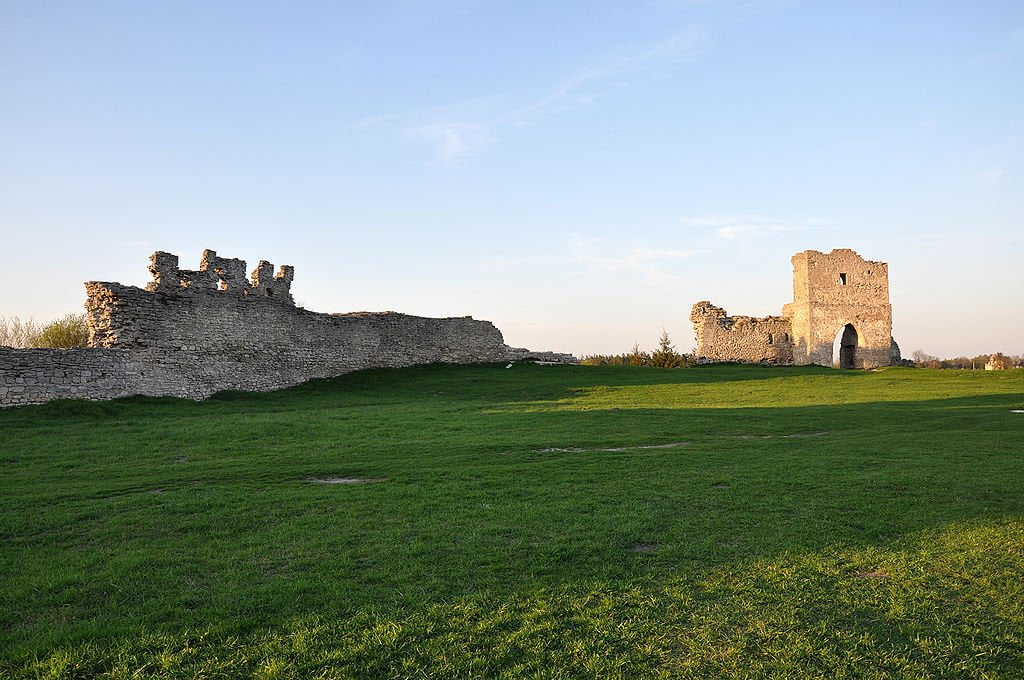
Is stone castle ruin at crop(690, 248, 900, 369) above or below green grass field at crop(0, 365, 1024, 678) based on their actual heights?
above

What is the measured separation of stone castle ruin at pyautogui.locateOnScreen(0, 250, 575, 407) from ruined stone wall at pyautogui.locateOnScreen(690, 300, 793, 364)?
54.9ft

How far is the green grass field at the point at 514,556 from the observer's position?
176 inches

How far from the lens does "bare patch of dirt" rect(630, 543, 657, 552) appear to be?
6.50 meters

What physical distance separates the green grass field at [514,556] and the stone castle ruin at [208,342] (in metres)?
6.06

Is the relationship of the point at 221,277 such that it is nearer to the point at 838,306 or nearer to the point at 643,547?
the point at 643,547

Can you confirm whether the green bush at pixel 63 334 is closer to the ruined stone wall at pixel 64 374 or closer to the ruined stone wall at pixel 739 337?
the ruined stone wall at pixel 64 374

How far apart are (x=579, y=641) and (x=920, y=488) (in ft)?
21.6

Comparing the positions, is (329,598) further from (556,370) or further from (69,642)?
(556,370)

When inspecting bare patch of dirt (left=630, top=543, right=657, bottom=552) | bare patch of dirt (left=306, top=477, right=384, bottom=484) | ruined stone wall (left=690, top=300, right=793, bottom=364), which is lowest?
bare patch of dirt (left=630, top=543, right=657, bottom=552)

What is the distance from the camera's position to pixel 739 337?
41844 millimetres

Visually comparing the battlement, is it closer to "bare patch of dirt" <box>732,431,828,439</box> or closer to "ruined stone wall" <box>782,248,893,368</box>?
"bare patch of dirt" <box>732,431,828,439</box>

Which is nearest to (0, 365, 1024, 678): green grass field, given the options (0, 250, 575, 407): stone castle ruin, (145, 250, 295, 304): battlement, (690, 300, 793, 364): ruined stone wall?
(0, 250, 575, 407): stone castle ruin

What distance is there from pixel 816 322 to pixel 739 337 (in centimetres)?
469

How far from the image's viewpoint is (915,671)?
13.9 feet
